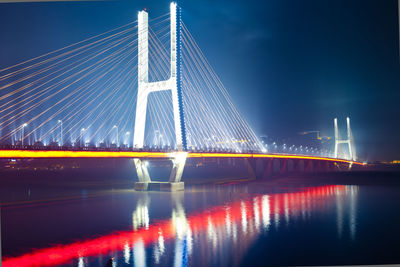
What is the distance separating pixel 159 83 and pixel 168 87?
1.88ft

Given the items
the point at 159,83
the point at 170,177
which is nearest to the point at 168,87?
the point at 159,83

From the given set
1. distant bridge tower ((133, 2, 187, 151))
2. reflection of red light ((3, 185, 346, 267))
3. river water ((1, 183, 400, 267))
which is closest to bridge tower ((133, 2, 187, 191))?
distant bridge tower ((133, 2, 187, 151))

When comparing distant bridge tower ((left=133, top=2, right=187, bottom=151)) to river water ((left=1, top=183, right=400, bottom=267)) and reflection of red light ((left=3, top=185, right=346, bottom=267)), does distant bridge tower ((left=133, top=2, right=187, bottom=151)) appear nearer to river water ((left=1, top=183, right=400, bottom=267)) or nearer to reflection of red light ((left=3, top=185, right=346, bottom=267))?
river water ((left=1, top=183, right=400, bottom=267))

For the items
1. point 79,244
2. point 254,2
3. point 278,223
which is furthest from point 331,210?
point 79,244

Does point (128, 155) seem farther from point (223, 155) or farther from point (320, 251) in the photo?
point (320, 251)

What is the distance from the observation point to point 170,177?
25.1 m

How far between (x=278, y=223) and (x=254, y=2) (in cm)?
805

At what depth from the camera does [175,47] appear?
23.8 metres

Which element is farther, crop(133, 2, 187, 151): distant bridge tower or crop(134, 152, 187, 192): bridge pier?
crop(134, 152, 187, 192): bridge pier

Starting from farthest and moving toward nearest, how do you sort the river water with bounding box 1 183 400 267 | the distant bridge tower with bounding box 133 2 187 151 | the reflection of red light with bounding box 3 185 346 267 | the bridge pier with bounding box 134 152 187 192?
the bridge pier with bounding box 134 152 187 192
the distant bridge tower with bounding box 133 2 187 151
the river water with bounding box 1 183 400 267
the reflection of red light with bounding box 3 185 346 267

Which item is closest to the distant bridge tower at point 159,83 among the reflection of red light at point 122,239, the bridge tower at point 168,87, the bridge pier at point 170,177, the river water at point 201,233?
the bridge tower at point 168,87

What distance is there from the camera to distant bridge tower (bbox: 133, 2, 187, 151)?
22.1m

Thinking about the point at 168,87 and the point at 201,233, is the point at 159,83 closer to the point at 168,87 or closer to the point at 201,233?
the point at 168,87

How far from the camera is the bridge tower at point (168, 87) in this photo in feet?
72.7
